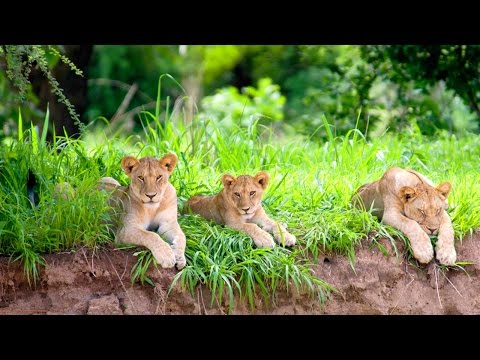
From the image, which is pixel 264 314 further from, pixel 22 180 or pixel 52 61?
pixel 52 61

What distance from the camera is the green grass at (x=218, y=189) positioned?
6.59 metres

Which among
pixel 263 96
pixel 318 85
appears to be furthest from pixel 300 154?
pixel 318 85

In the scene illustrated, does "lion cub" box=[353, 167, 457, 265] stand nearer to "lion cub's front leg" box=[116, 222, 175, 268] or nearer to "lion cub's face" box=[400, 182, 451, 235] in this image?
"lion cub's face" box=[400, 182, 451, 235]

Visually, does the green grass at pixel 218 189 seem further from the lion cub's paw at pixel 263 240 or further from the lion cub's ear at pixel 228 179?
the lion cub's ear at pixel 228 179

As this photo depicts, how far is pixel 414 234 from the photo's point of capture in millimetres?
6863

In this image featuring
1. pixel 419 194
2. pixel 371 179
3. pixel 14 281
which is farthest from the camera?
pixel 371 179

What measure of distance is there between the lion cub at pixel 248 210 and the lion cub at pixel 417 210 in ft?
2.59

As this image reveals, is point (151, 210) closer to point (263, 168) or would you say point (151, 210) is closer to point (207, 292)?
point (207, 292)

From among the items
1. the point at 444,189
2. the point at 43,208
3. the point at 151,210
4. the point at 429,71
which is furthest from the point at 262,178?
the point at 429,71

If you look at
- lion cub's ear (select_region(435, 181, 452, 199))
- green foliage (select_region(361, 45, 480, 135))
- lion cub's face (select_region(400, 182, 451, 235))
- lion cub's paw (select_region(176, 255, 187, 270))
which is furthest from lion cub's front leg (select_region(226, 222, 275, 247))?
green foliage (select_region(361, 45, 480, 135))

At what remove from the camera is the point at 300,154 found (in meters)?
8.73

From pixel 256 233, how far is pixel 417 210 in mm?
1159

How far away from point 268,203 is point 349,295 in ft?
3.45

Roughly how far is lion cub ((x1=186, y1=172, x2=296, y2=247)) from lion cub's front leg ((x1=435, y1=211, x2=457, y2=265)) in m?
1.01
